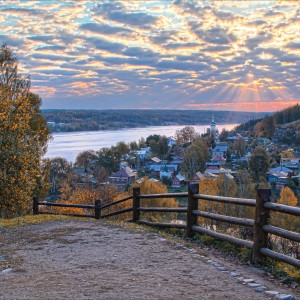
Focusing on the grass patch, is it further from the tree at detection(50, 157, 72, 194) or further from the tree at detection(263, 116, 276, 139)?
the tree at detection(263, 116, 276, 139)

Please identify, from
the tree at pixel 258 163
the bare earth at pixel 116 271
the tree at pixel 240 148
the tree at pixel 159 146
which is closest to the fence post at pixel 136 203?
the bare earth at pixel 116 271

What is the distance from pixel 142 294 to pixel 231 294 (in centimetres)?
112

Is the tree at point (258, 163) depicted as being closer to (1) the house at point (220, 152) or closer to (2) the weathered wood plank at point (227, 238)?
(1) the house at point (220, 152)

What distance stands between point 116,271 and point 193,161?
79249 millimetres

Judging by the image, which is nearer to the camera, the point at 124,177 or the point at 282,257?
the point at 282,257

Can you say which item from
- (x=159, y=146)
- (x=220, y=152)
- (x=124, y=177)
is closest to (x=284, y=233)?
(x=124, y=177)

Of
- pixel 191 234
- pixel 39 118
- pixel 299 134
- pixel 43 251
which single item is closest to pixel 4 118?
pixel 43 251

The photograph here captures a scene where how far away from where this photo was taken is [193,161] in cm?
8438

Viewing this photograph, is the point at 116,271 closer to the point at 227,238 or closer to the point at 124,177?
the point at 227,238

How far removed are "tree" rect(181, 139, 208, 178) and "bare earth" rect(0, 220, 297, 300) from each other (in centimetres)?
7308

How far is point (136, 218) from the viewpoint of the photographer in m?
11.1

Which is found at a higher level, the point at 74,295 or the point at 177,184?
the point at 74,295

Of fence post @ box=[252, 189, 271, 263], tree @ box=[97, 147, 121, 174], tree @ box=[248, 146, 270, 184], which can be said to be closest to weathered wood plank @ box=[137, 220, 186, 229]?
fence post @ box=[252, 189, 271, 263]

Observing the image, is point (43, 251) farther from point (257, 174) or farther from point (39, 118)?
point (257, 174)
